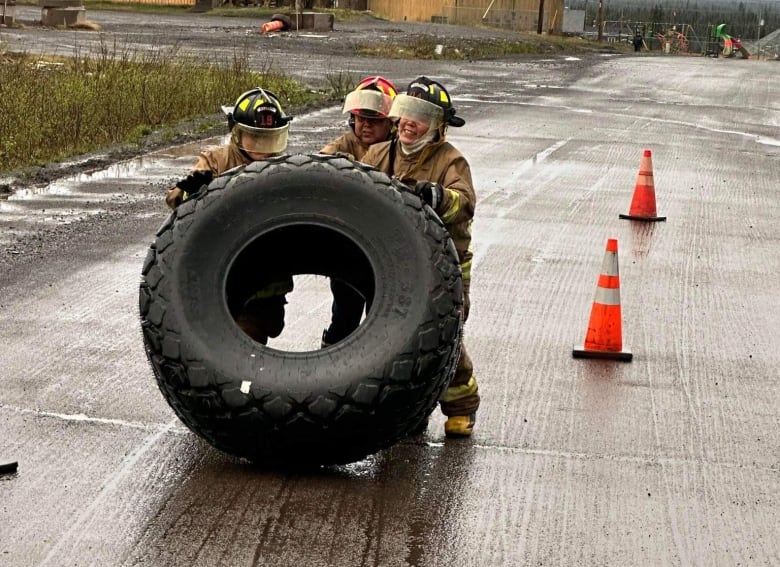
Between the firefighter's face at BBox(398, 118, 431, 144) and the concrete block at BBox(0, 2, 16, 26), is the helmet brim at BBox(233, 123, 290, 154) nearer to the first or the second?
the firefighter's face at BBox(398, 118, 431, 144)

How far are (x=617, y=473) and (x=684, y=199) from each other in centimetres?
903

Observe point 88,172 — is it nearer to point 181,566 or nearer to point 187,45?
point 181,566

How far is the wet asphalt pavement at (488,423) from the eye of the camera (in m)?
5.16

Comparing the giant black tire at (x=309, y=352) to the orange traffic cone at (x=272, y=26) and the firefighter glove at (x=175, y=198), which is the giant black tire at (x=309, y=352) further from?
the orange traffic cone at (x=272, y=26)

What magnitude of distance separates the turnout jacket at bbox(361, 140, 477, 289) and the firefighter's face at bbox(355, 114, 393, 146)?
0.16 m

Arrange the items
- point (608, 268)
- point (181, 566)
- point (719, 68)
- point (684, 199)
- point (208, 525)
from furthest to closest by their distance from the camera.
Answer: point (719, 68), point (684, 199), point (608, 268), point (208, 525), point (181, 566)

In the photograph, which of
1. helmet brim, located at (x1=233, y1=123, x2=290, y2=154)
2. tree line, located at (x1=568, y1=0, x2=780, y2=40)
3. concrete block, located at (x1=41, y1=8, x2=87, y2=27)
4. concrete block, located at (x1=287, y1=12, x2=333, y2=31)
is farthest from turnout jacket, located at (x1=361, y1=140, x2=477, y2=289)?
tree line, located at (x1=568, y1=0, x2=780, y2=40)

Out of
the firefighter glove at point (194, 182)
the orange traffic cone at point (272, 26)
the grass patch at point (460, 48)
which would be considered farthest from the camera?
the orange traffic cone at point (272, 26)

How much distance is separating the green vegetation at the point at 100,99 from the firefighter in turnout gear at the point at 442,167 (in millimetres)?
9457

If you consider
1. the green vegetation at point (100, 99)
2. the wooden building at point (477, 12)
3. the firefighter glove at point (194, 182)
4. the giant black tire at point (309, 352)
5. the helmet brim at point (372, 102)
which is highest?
the helmet brim at point (372, 102)

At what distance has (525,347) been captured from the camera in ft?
27.0

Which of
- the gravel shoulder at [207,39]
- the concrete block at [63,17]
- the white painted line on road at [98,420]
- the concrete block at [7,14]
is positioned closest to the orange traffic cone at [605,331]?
the white painted line on road at [98,420]

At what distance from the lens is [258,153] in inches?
255

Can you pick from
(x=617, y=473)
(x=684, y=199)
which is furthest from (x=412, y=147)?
(x=684, y=199)
